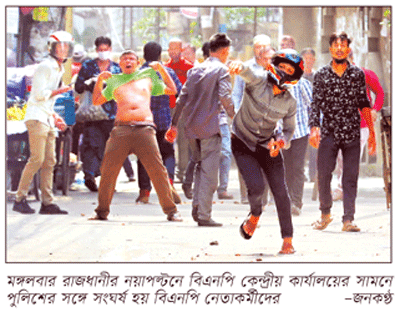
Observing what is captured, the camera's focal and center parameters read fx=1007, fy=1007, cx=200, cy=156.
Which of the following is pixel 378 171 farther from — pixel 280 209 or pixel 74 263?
pixel 74 263

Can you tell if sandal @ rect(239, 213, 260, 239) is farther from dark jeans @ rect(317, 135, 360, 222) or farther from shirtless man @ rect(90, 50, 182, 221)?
shirtless man @ rect(90, 50, 182, 221)

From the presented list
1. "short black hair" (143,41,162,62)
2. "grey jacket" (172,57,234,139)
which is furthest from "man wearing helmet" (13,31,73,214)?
"grey jacket" (172,57,234,139)

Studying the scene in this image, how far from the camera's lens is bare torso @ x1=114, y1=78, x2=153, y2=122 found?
971cm

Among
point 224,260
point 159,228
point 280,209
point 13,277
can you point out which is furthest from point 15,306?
point 159,228

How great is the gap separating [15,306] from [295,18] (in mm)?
15798

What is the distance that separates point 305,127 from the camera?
35.3 ft

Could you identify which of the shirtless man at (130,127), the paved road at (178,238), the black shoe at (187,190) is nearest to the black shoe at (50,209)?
the paved road at (178,238)

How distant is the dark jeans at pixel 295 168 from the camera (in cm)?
1063

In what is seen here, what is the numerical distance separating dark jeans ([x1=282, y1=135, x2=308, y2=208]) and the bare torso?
67.9 inches

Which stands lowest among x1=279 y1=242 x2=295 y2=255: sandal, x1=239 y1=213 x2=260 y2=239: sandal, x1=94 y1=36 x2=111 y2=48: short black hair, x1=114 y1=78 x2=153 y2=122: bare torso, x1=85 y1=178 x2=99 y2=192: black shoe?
x1=85 y1=178 x2=99 y2=192: black shoe

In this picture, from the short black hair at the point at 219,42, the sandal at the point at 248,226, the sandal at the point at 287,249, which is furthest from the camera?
the short black hair at the point at 219,42

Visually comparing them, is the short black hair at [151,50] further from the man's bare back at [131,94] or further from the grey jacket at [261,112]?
the grey jacket at [261,112]

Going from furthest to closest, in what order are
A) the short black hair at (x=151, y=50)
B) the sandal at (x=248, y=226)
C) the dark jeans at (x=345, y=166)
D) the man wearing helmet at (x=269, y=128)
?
1. the short black hair at (x=151, y=50)
2. the dark jeans at (x=345, y=166)
3. the sandal at (x=248, y=226)
4. the man wearing helmet at (x=269, y=128)

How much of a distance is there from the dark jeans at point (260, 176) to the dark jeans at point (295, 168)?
2567 millimetres
